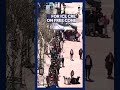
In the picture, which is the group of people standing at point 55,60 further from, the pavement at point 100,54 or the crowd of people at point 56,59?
the pavement at point 100,54

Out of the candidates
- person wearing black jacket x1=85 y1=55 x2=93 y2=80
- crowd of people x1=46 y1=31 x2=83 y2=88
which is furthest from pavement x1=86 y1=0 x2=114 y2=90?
crowd of people x1=46 y1=31 x2=83 y2=88

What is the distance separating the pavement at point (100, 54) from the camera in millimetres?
4832

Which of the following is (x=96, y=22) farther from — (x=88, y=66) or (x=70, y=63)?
(x=70, y=63)

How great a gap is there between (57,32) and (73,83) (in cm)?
74

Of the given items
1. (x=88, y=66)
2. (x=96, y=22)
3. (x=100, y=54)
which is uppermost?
(x=96, y=22)

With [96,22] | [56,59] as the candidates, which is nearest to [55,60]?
[56,59]

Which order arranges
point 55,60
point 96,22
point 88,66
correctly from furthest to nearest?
point 55,60, point 88,66, point 96,22

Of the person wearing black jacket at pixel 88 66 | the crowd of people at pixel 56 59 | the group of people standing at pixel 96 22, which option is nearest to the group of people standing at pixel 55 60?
the crowd of people at pixel 56 59

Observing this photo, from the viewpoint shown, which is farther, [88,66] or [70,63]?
[70,63]

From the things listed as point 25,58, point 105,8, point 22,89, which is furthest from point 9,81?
point 105,8

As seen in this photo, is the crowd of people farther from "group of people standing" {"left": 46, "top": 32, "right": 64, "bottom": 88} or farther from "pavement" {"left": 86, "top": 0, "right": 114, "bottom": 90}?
"pavement" {"left": 86, "top": 0, "right": 114, "bottom": 90}

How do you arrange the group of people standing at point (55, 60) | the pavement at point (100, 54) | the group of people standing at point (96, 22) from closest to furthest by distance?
the group of people standing at point (96, 22) → the pavement at point (100, 54) → the group of people standing at point (55, 60)

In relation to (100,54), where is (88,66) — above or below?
below

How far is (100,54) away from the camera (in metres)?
4.93
